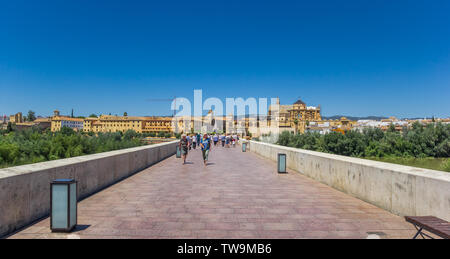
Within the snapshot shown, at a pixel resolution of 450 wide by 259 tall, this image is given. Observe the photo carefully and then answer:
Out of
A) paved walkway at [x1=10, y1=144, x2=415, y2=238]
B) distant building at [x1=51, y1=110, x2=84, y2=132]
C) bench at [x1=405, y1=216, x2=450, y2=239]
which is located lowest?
paved walkway at [x1=10, y1=144, x2=415, y2=238]

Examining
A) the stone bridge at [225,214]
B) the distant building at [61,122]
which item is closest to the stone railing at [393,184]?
the stone bridge at [225,214]

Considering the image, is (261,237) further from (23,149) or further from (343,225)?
(23,149)

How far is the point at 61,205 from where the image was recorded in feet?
13.4

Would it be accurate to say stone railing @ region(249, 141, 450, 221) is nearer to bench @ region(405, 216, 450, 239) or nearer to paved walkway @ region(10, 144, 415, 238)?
paved walkway @ region(10, 144, 415, 238)

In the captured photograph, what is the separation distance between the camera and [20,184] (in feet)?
14.1

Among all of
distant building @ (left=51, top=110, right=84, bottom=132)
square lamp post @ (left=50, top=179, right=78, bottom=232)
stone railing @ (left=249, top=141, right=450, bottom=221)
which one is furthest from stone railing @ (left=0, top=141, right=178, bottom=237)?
distant building @ (left=51, top=110, right=84, bottom=132)

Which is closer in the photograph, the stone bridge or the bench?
the bench

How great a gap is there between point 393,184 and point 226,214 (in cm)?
294

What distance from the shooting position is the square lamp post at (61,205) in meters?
4.05

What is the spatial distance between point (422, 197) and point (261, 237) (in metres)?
2.58

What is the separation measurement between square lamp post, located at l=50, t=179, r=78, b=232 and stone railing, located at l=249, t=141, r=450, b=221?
507 cm

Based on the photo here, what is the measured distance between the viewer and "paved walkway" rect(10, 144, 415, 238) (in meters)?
4.19

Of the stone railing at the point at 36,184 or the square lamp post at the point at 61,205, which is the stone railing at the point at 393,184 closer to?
the square lamp post at the point at 61,205
